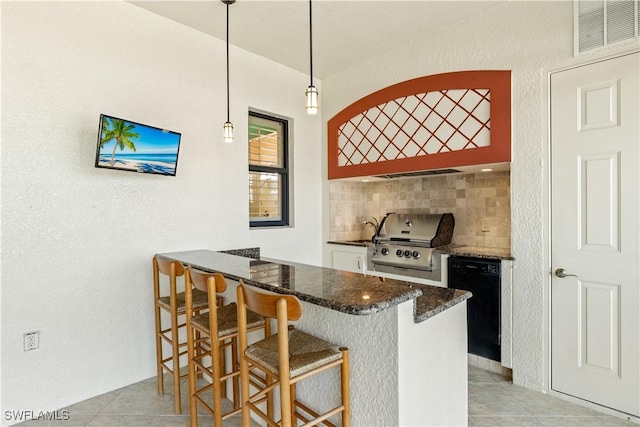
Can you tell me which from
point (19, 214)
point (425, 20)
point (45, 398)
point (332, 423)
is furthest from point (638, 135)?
point (45, 398)

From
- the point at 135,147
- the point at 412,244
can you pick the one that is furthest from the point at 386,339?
the point at 135,147

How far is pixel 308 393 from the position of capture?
5.74ft

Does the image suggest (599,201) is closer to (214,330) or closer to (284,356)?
(284,356)

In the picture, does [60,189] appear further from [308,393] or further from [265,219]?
[308,393]

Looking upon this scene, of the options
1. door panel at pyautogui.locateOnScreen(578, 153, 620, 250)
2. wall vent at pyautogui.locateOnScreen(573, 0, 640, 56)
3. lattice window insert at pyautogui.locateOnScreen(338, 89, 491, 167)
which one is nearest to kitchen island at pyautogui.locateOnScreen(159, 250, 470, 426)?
door panel at pyautogui.locateOnScreen(578, 153, 620, 250)

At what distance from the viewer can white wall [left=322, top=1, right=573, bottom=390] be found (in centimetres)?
237

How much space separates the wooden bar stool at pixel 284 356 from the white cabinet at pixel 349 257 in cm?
199

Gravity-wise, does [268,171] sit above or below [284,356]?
above

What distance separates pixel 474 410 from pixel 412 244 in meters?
1.42

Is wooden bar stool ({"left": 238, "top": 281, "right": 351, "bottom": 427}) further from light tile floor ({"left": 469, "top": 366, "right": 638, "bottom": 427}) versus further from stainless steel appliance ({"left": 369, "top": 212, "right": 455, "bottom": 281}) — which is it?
stainless steel appliance ({"left": 369, "top": 212, "right": 455, "bottom": 281})

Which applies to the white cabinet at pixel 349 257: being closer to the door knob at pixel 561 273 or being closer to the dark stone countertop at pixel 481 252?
the dark stone countertop at pixel 481 252

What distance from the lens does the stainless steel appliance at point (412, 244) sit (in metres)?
3.05

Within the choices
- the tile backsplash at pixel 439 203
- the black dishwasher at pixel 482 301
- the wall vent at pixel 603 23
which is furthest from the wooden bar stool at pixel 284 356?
the wall vent at pixel 603 23

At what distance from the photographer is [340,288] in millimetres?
1439
